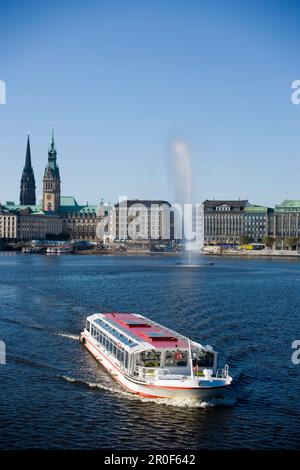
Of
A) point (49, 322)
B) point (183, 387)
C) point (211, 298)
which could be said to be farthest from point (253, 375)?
point (211, 298)

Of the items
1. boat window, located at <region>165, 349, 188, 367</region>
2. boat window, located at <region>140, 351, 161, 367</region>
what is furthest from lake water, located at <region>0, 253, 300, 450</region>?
boat window, located at <region>165, 349, 188, 367</region>

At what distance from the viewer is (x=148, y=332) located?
29.6 m

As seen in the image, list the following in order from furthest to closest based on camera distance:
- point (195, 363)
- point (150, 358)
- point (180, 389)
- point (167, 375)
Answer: point (150, 358) < point (195, 363) < point (167, 375) < point (180, 389)

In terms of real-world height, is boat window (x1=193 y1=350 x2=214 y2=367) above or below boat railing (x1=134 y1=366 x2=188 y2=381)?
above

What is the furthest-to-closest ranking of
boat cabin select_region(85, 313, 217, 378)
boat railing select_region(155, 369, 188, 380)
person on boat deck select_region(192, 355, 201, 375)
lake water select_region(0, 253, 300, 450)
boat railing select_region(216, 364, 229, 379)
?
boat cabin select_region(85, 313, 217, 378)
person on boat deck select_region(192, 355, 201, 375)
boat railing select_region(216, 364, 229, 379)
boat railing select_region(155, 369, 188, 380)
lake water select_region(0, 253, 300, 450)

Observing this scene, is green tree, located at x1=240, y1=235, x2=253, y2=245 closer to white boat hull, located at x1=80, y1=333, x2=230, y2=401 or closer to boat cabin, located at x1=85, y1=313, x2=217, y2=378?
boat cabin, located at x1=85, y1=313, x2=217, y2=378

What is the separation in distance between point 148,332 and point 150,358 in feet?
11.9

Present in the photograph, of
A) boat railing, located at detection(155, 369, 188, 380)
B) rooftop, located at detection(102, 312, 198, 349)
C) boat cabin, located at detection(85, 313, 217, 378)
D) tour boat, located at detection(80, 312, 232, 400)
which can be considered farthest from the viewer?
rooftop, located at detection(102, 312, 198, 349)

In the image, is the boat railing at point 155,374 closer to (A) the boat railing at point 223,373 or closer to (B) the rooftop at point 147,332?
(B) the rooftop at point 147,332

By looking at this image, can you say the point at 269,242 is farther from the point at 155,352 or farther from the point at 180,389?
the point at 180,389

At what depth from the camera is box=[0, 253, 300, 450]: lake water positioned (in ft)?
68.5

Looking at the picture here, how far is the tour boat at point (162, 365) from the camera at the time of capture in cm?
2400

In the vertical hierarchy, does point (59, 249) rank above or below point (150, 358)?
above

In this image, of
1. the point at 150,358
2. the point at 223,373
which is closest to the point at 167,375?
the point at 150,358
